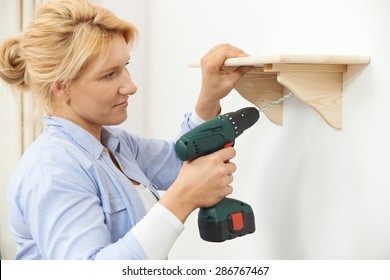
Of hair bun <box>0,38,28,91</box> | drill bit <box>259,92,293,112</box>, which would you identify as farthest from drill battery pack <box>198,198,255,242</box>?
hair bun <box>0,38,28,91</box>

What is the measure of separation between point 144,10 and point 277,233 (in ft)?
3.83

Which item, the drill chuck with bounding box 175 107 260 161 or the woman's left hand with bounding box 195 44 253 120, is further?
Answer: the woman's left hand with bounding box 195 44 253 120

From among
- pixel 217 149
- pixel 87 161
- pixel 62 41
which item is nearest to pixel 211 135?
pixel 217 149

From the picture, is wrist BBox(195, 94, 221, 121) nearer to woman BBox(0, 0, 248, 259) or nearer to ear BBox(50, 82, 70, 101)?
woman BBox(0, 0, 248, 259)

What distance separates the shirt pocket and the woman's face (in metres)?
0.20

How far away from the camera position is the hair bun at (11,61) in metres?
1.13

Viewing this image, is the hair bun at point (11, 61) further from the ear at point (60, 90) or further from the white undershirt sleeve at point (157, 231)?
the white undershirt sleeve at point (157, 231)

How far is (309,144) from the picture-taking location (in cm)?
114

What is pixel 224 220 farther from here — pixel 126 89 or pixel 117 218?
pixel 126 89

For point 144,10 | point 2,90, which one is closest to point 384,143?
point 144,10

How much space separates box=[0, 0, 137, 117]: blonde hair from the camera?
1031mm

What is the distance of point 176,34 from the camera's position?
1.75 meters

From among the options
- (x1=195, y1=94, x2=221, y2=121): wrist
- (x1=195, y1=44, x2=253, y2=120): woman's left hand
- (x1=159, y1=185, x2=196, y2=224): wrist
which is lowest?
(x1=159, y1=185, x2=196, y2=224): wrist

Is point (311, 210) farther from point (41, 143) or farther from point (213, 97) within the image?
point (41, 143)
